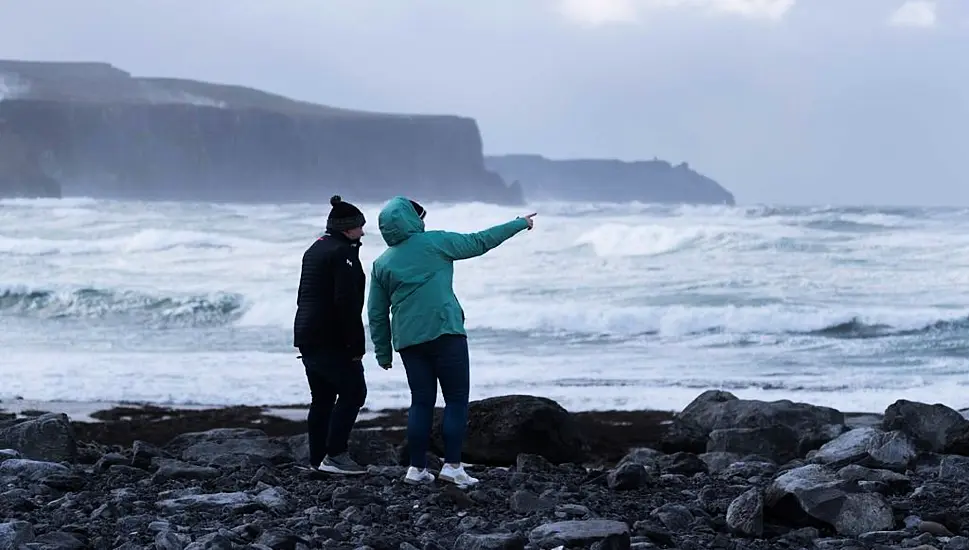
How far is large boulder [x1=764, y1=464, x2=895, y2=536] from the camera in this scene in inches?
219

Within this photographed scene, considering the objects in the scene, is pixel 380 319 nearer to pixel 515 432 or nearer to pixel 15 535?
pixel 15 535

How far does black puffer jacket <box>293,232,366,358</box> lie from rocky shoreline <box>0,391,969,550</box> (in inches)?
28.3

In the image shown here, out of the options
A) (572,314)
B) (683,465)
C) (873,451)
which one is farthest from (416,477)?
(572,314)

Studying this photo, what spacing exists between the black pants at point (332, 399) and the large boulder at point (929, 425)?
4.03 meters

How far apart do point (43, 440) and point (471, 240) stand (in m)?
3.24

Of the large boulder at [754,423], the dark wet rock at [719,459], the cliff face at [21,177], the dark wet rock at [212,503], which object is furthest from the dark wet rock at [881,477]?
the cliff face at [21,177]

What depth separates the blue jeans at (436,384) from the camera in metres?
6.27

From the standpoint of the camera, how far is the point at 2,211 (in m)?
47.2

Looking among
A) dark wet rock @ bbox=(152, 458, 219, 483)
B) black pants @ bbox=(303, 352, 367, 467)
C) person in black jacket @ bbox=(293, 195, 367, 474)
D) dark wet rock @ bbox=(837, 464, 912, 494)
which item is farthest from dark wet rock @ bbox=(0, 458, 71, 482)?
dark wet rock @ bbox=(837, 464, 912, 494)

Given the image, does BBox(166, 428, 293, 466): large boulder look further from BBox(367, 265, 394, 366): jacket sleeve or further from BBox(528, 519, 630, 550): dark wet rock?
BBox(528, 519, 630, 550): dark wet rock

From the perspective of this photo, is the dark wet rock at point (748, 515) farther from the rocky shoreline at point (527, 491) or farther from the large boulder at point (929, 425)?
the large boulder at point (929, 425)

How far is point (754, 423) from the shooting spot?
929 centimetres

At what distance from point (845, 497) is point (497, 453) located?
3.30m

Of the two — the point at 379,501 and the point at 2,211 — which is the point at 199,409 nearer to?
the point at 379,501
